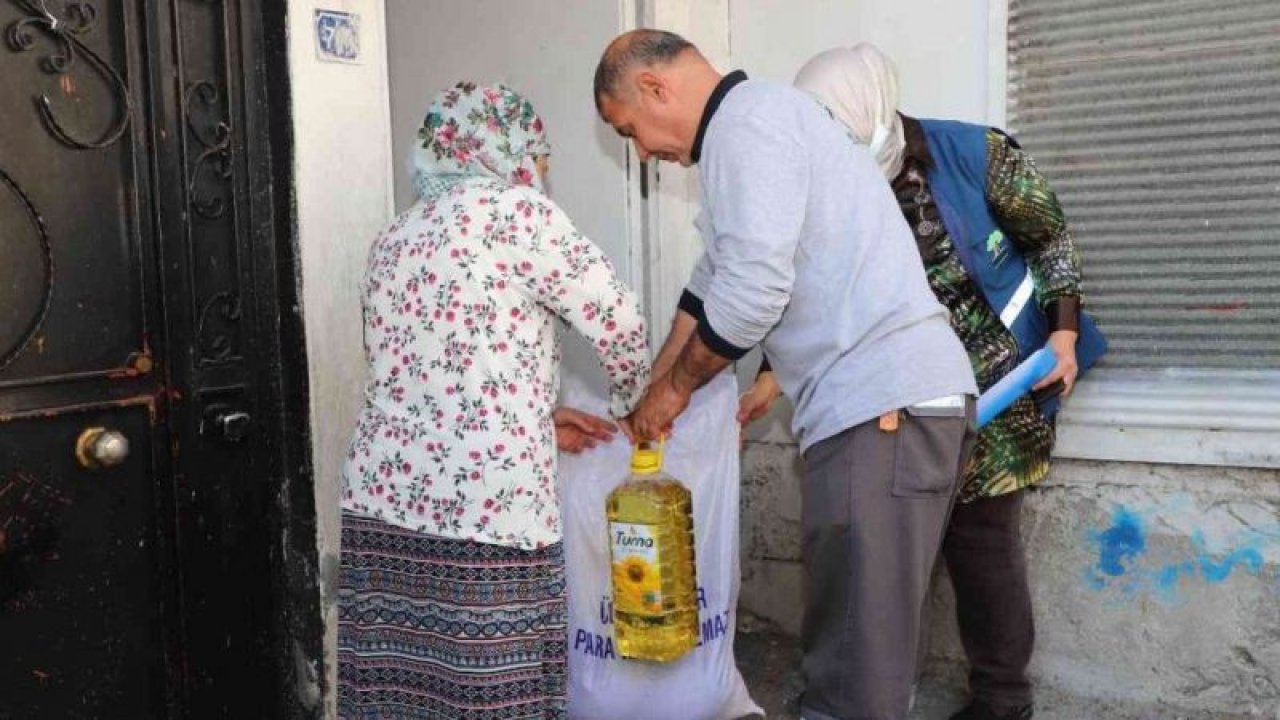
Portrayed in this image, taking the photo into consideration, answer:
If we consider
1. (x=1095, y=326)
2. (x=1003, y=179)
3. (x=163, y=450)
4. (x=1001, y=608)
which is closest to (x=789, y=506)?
(x=1001, y=608)

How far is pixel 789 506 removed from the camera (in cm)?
381

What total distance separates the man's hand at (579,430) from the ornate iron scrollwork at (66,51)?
116cm

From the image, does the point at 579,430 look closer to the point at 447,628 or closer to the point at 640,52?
the point at 447,628

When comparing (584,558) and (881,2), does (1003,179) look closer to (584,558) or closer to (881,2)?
(881,2)

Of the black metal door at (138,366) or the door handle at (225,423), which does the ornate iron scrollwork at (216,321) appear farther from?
the door handle at (225,423)

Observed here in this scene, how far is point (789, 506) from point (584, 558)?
110 cm

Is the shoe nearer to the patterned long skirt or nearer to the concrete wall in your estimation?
the concrete wall

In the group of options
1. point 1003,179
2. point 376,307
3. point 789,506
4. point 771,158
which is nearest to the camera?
point 771,158

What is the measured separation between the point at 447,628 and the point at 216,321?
889 millimetres

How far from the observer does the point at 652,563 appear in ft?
8.57

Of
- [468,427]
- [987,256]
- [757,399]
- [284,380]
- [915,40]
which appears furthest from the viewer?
[915,40]

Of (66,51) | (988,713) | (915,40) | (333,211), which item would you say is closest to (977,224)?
(915,40)

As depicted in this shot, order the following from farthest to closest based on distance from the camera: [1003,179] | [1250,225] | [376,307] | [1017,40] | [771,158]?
[1017,40] → [1250,225] → [1003,179] → [376,307] → [771,158]

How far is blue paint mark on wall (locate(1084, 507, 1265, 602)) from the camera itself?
3.15 meters
